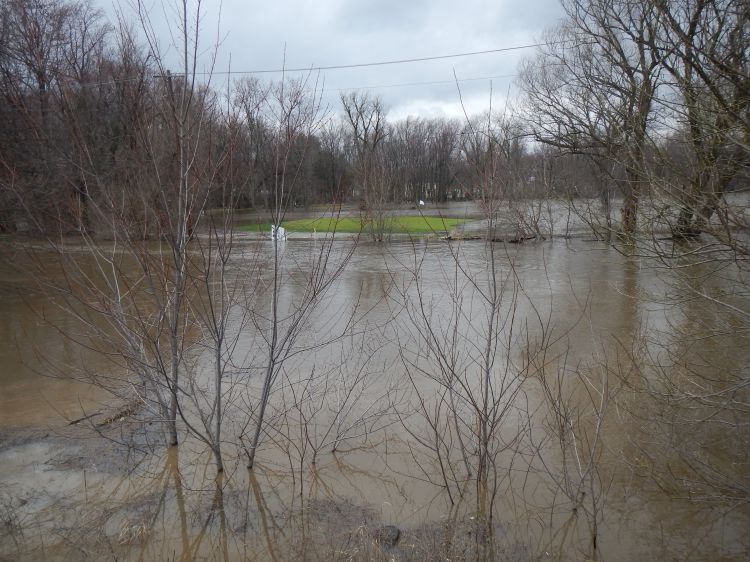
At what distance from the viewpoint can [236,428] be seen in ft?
17.8

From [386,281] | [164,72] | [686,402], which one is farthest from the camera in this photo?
[386,281]

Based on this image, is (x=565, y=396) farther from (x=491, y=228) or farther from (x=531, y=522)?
(x=491, y=228)

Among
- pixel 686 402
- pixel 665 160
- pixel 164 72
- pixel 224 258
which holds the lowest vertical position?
pixel 686 402

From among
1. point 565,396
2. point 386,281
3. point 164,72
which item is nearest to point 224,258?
point 164,72

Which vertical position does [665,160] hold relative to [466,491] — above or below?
above

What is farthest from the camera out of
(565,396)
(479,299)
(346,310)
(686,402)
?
(479,299)

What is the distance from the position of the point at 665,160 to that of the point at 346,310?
6.67m

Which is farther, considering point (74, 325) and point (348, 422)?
point (74, 325)

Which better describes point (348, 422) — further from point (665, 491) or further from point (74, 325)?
point (74, 325)

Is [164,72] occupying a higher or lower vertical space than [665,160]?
higher

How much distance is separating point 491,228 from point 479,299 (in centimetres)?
731

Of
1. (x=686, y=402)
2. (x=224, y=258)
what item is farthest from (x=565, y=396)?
(x=224, y=258)

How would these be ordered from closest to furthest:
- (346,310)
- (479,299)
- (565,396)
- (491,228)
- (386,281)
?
(491,228) < (565,396) < (346,310) < (479,299) < (386,281)

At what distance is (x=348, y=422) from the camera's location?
546 cm
